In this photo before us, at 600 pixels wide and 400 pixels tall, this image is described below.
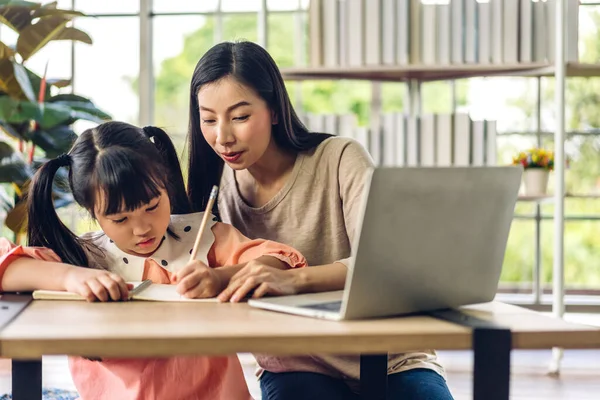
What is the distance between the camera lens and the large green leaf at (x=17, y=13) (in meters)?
3.04

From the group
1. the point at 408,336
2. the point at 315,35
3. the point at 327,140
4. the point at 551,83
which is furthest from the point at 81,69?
the point at 408,336

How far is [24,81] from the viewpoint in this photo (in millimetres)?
2994

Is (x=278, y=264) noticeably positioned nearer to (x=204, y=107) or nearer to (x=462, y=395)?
(x=204, y=107)

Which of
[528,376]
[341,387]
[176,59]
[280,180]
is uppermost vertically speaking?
[176,59]

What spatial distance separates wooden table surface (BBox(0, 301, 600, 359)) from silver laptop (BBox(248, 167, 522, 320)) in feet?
0.11

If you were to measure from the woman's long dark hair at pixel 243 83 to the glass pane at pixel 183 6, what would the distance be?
2.56 m

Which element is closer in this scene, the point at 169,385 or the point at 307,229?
the point at 169,385

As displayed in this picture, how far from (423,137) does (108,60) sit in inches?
69.0

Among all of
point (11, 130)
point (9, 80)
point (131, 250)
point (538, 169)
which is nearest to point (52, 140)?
point (11, 130)

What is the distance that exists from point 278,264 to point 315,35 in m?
2.23

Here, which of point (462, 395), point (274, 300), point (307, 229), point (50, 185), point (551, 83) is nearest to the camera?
point (274, 300)

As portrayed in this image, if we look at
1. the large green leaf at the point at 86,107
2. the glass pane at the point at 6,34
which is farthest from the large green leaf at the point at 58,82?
the glass pane at the point at 6,34

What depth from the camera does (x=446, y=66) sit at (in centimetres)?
335

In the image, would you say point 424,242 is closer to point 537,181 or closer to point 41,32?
point 41,32
